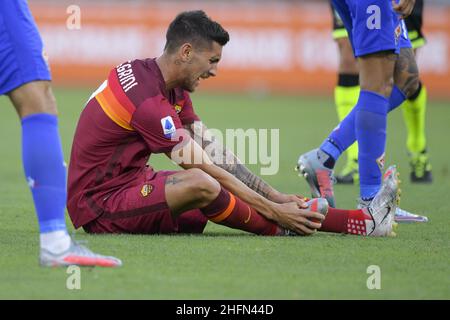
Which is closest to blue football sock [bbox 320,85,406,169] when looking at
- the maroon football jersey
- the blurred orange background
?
the maroon football jersey

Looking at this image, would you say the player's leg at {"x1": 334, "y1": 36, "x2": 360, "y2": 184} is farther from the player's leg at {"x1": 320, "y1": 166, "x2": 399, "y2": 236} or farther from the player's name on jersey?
the player's name on jersey

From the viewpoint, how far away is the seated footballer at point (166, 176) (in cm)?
527

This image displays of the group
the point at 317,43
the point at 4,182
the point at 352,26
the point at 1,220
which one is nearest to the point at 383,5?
the point at 352,26

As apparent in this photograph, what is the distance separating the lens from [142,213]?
5.41 meters

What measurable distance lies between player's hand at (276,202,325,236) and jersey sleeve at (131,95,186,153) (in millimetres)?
698

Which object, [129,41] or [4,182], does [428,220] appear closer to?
[4,182]

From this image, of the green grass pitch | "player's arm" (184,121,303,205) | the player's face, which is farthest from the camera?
"player's arm" (184,121,303,205)

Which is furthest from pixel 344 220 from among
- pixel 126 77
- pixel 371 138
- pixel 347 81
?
pixel 347 81

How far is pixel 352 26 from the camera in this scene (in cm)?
641

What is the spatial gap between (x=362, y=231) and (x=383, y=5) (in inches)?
53.7

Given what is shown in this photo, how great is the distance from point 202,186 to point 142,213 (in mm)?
424

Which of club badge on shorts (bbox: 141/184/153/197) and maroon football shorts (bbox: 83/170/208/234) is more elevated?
club badge on shorts (bbox: 141/184/153/197)

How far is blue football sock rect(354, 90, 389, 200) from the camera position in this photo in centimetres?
608
